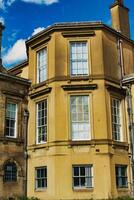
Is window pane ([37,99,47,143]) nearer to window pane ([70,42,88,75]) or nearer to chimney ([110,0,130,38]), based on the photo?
window pane ([70,42,88,75])

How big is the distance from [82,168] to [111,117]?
3.86 m

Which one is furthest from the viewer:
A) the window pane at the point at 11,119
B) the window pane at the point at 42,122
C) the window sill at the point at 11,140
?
the window pane at the point at 11,119

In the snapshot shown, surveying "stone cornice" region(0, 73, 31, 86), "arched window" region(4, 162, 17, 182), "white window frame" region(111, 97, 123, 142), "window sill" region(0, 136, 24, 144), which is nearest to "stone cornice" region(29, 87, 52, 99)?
"stone cornice" region(0, 73, 31, 86)

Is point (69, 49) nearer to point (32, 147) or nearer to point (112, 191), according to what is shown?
point (32, 147)

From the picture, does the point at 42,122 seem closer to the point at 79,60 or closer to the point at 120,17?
the point at 79,60

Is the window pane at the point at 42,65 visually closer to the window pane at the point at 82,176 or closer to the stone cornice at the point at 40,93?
the stone cornice at the point at 40,93

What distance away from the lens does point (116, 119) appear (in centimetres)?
2075

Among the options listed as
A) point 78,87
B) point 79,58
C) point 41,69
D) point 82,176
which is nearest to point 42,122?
point 78,87

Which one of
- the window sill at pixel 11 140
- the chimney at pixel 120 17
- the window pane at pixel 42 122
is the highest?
the chimney at pixel 120 17

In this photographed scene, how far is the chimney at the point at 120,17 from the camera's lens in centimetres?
2436

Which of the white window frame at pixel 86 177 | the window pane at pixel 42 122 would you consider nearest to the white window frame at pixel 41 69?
the window pane at pixel 42 122

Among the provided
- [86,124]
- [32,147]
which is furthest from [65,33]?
[32,147]

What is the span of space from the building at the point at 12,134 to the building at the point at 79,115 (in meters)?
0.51

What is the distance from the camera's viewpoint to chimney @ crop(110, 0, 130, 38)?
24.4 m
